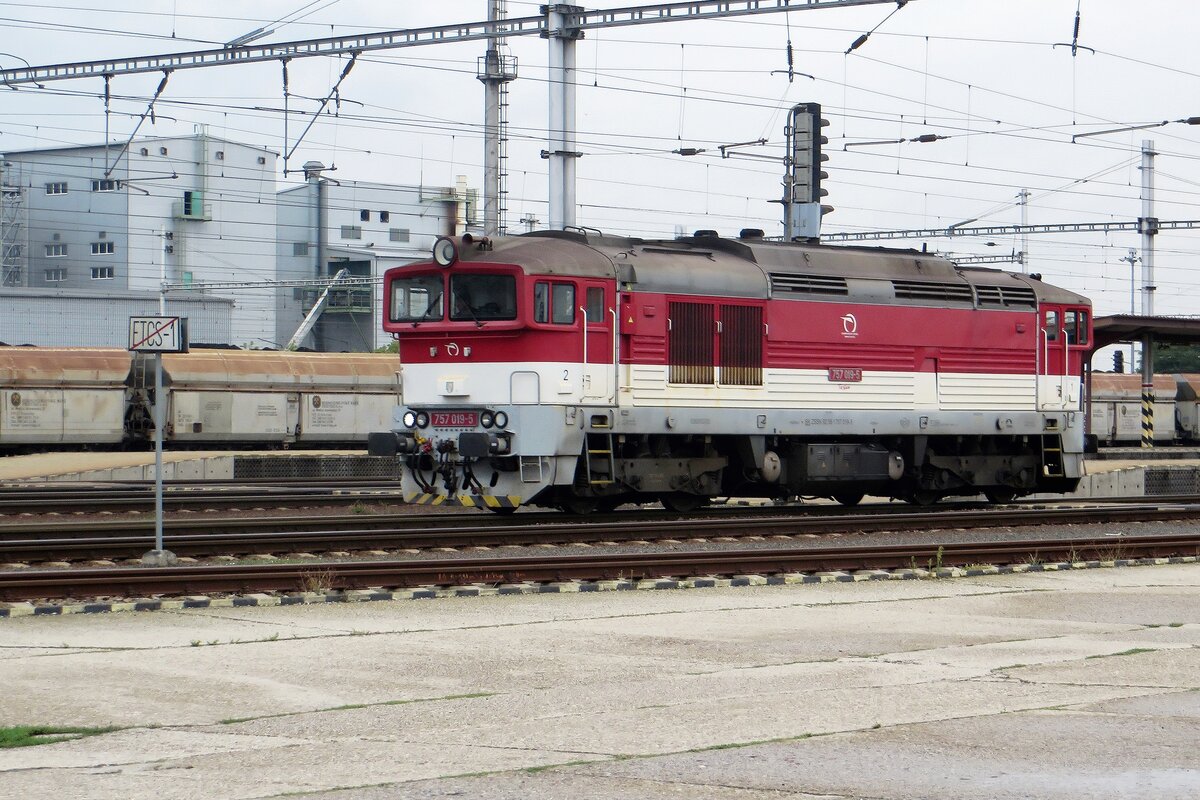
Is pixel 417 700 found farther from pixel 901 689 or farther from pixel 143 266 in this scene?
pixel 143 266

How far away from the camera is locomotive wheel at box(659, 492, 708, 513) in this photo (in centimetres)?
2202

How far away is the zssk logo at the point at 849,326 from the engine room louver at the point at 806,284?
0.36 m

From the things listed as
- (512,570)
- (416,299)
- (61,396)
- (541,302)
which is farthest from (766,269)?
(61,396)

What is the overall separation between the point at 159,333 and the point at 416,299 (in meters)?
5.35

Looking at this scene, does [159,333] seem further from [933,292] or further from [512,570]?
[933,292]

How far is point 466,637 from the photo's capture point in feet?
36.3

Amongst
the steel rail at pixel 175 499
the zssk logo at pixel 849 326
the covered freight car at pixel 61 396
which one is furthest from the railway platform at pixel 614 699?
the covered freight car at pixel 61 396

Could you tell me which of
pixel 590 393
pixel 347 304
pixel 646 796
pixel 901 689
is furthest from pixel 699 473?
pixel 347 304

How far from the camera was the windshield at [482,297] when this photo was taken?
19109 mm

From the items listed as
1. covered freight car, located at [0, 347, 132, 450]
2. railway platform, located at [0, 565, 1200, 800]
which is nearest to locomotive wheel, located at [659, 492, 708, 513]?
railway platform, located at [0, 565, 1200, 800]

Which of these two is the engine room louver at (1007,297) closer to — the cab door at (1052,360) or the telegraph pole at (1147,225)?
the cab door at (1052,360)

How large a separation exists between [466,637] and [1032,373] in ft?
52.9

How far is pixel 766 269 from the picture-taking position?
71.1 ft

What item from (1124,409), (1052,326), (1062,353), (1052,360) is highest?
(1052,326)
